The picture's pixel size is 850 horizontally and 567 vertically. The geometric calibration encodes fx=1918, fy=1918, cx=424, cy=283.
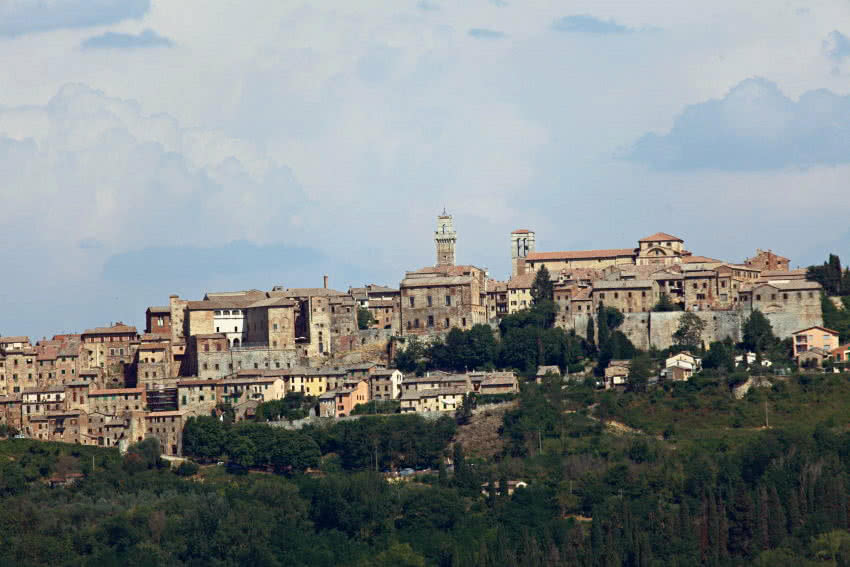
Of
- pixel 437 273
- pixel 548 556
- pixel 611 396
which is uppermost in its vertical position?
pixel 437 273

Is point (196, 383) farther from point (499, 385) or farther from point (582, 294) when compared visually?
point (582, 294)

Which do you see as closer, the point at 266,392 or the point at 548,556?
the point at 548,556

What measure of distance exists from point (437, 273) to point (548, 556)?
107ft

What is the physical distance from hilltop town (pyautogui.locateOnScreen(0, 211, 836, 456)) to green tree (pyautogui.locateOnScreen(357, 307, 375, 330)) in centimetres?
10

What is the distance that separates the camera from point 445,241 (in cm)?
13562

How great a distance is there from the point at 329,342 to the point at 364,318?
13.5ft

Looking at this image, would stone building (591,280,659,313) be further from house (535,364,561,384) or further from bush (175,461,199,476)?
bush (175,461,199,476)

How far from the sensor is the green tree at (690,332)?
339ft

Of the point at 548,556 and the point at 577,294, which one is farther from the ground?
the point at 577,294

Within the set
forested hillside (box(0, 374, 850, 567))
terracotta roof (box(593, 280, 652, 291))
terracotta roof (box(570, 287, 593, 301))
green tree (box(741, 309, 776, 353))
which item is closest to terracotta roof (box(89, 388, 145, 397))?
forested hillside (box(0, 374, 850, 567))

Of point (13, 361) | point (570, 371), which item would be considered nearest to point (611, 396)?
point (570, 371)

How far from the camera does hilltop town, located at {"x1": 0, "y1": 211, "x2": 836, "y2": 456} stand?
101 metres

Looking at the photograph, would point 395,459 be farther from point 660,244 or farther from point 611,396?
point 660,244

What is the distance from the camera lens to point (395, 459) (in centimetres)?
9588
